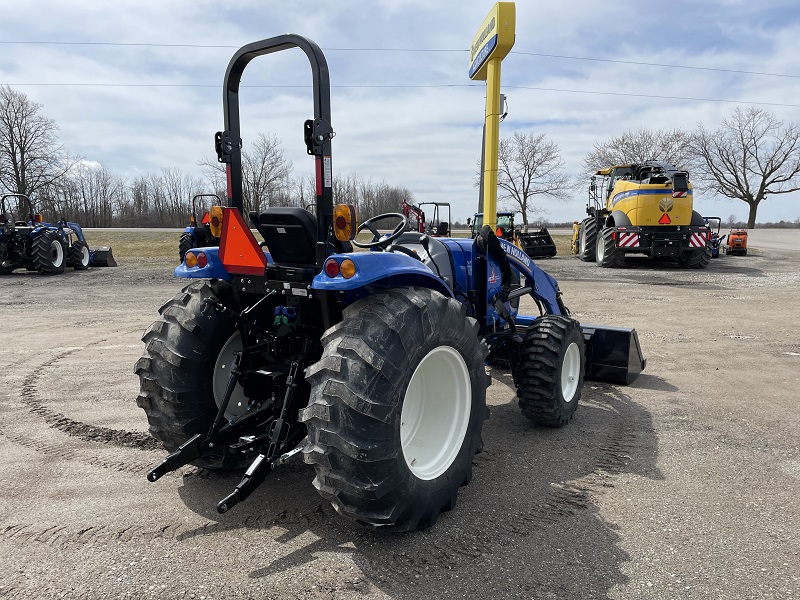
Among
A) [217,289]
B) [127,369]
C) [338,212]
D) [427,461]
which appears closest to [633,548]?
[427,461]

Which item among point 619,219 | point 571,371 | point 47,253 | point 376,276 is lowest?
point 571,371

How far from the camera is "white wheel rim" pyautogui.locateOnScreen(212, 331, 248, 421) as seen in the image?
3.56m

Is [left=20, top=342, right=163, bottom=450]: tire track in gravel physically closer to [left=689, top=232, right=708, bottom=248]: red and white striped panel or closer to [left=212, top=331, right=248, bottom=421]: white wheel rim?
[left=212, top=331, right=248, bottom=421]: white wheel rim

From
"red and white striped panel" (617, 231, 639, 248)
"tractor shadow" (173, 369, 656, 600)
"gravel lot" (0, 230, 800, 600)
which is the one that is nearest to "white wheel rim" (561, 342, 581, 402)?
"gravel lot" (0, 230, 800, 600)

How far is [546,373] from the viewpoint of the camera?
14.6 ft

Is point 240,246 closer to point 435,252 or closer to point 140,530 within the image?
point 140,530

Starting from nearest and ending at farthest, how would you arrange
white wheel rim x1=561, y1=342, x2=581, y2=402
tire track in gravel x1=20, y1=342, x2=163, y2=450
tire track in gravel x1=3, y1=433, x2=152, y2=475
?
tire track in gravel x1=3, y1=433, x2=152, y2=475
tire track in gravel x1=20, y1=342, x2=163, y2=450
white wheel rim x1=561, y1=342, x2=581, y2=402

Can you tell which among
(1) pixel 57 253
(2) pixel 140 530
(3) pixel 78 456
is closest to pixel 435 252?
(2) pixel 140 530

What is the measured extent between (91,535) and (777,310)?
1123cm

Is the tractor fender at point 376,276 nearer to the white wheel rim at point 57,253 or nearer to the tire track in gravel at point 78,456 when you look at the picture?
the tire track in gravel at point 78,456

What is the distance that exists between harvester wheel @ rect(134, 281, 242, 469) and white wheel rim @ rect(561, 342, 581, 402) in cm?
274

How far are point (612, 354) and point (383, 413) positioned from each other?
3.73 m

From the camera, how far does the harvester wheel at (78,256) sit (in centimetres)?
1794

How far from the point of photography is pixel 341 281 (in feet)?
9.00
